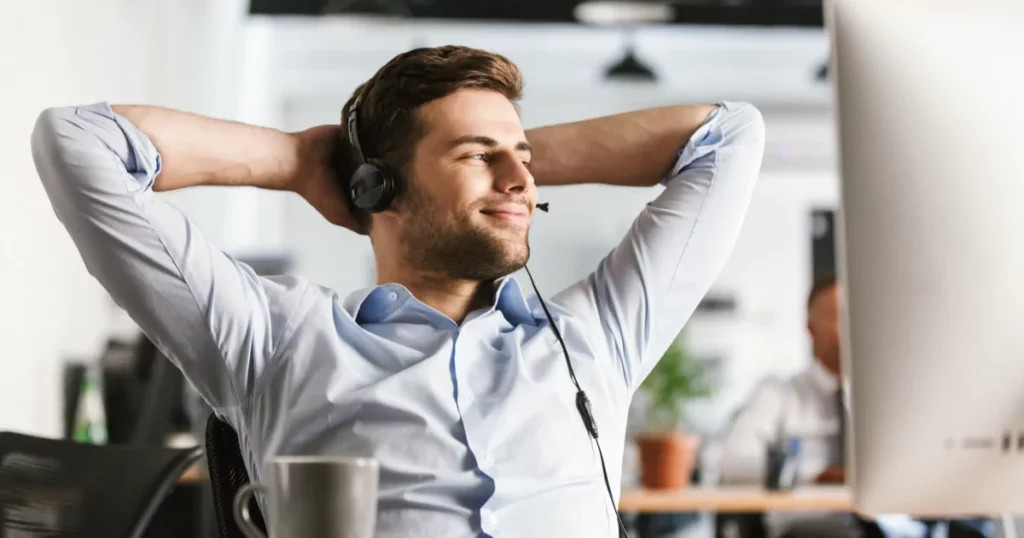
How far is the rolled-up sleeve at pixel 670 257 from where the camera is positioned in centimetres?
137

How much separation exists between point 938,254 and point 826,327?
2.70m

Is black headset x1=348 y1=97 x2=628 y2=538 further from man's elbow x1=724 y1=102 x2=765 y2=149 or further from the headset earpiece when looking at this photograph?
man's elbow x1=724 y1=102 x2=765 y2=149

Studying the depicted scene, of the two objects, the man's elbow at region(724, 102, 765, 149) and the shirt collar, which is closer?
the shirt collar

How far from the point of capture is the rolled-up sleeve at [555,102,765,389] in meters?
1.37

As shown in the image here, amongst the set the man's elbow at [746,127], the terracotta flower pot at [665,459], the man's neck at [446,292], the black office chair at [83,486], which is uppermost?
the man's elbow at [746,127]

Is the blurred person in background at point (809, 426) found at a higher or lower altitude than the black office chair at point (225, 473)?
lower

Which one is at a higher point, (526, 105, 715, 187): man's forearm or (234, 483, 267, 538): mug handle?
(526, 105, 715, 187): man's forearm

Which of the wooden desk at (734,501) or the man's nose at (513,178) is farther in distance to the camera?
the wooden desk at (734,501)

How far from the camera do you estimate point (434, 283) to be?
4.48ft

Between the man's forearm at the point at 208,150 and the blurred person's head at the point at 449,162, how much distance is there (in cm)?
12

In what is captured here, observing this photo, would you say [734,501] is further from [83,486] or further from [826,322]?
[83,486]

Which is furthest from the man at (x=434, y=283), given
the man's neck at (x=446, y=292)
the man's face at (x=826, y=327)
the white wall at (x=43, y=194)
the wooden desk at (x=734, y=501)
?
the man's face at (x=826, y=327)

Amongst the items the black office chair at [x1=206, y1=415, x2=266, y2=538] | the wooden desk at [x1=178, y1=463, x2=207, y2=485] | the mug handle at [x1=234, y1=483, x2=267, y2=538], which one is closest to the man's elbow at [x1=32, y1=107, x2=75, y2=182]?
the black office chair at [x1=206, y1=415, x2=266, y2=538]

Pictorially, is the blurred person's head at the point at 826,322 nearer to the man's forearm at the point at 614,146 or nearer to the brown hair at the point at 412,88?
the man's forearm at the point at 614,146
